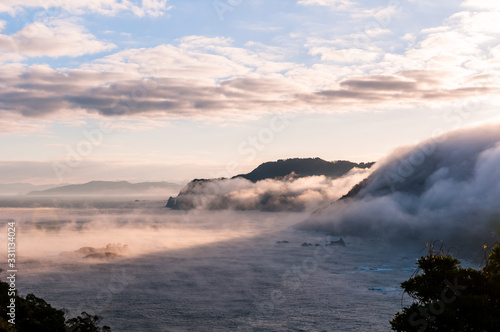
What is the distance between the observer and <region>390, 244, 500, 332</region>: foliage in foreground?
2708 centimetres

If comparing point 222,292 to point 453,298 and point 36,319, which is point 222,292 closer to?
point 36,319

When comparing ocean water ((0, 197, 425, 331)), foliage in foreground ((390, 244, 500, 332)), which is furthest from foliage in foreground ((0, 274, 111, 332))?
ocean water ((0, 197, 425, 331))

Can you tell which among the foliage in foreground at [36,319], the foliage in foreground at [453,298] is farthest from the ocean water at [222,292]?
the foliage in foreground at [453,298]

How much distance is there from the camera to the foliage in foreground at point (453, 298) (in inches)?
1066

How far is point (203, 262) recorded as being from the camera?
188 meters

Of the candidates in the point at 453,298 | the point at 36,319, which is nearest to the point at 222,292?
the point at 36,319

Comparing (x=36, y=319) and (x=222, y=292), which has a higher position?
(x=36, y=319)

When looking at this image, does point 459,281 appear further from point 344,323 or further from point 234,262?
point 234,262

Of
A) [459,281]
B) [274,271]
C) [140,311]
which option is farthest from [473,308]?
[274,271]

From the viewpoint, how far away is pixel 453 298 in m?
28.3

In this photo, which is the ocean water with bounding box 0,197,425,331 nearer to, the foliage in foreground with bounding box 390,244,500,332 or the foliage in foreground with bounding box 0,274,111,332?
the foliage in foreground with bounding box 0,274,111,332

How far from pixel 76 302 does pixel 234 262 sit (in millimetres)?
89882

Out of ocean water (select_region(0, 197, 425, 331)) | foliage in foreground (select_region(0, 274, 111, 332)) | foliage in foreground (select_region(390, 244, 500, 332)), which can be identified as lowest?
ocean water (select_region(0, 197, 425, 331))

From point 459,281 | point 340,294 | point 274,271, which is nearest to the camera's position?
point 459,281
